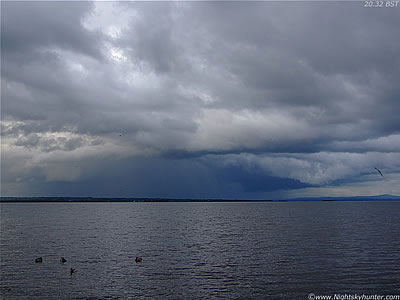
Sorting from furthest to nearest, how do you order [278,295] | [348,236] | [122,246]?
[348,236], [122,246], [278,295]

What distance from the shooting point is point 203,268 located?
53.6 m

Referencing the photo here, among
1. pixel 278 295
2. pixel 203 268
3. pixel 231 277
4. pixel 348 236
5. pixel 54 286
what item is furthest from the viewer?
pixel 348 236

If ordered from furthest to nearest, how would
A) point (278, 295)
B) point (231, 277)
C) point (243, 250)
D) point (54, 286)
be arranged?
point (243, 250) < point (231, 277) < point (54, 286) < point (278, 295)

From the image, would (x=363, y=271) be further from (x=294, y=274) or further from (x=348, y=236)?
(x=348, y=236)

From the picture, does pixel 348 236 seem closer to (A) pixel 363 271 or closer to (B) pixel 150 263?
(A) pixel 363 271

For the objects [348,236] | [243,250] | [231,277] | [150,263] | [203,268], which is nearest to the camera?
[231,277]

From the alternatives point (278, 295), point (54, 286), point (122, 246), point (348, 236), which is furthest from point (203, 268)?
point (348, 236)

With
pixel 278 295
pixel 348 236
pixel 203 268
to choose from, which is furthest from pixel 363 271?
pixel 348 236

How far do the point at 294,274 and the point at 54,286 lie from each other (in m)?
31.0

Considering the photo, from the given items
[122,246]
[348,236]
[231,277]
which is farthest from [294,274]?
[348,236]

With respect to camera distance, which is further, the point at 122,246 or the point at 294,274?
the point at 122,246

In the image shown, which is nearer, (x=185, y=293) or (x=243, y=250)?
(x=185, y=293)

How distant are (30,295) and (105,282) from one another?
348 inches

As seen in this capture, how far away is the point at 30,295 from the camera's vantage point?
41.0 meters
